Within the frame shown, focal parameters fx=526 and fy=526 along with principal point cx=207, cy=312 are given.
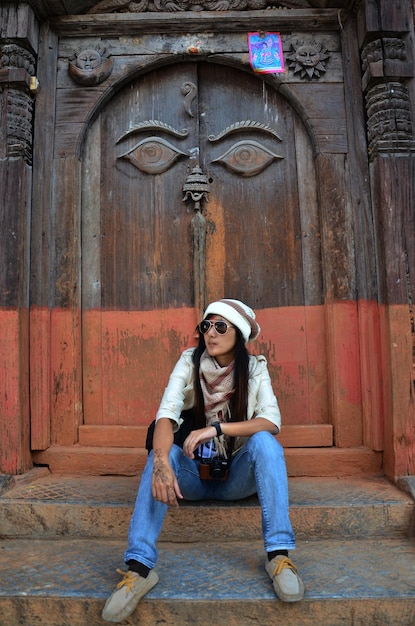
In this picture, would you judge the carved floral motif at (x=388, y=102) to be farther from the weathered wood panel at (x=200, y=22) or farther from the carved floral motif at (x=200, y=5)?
the carved floral motif at (x=200, y=5)

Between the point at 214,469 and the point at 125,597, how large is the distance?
0.73 meters

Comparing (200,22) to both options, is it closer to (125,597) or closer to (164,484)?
(164,484)

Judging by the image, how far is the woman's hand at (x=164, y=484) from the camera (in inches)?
92.9

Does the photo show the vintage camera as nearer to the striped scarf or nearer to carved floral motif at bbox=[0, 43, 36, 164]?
the striped scarf

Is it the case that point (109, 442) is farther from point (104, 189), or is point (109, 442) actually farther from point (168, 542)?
point (104, 189)

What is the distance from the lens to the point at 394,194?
3.45 m

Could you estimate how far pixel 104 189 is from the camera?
3.95 m

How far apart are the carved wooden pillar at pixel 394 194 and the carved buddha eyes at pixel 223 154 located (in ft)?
2.49

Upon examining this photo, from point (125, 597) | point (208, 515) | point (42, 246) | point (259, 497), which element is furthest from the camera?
point (42, 246)

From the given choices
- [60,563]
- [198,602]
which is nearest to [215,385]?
[198,602]

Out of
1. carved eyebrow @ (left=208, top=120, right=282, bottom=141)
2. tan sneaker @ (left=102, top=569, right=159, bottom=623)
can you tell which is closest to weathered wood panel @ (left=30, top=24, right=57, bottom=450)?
carved eyebrow @ (left=208, top=120, right=282, bottom=141)

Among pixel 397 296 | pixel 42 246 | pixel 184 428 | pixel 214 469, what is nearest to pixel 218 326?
pixel 184 428

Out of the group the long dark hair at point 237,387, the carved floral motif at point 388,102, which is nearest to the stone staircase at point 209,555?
the long dark hair at point 237,387

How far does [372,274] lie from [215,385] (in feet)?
4.80
